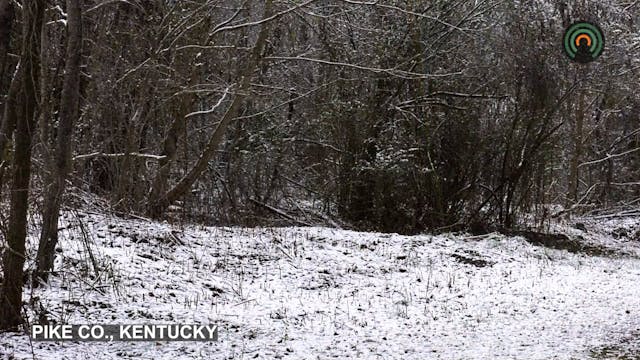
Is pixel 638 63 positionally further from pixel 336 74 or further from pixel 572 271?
pixel 572 271

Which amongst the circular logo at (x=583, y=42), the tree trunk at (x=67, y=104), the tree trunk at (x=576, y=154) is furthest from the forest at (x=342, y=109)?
the tree trunk at (x=67, y=104)

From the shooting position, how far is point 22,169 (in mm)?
5531

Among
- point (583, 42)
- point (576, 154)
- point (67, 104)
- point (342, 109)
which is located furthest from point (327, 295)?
point (576, 154)

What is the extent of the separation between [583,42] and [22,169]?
1385 cm

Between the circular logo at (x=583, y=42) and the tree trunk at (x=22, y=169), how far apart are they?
12677 millimetres

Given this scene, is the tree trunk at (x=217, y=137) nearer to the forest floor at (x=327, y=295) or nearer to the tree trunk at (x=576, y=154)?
the forest floor at (x=327, y=295)

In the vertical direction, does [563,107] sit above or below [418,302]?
above

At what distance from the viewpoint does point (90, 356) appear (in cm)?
565

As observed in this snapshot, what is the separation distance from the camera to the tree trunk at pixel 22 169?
5285mm

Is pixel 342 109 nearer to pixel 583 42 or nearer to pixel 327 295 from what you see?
pixel 583 42

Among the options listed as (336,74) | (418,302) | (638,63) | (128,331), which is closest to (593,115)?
(638,63)

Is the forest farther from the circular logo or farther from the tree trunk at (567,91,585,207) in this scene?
the tree trunk at (567,91,585,207)

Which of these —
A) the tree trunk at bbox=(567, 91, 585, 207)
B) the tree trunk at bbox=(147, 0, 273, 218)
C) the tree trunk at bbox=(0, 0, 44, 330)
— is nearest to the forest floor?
the tree trunk at bbox=(0, 0, 44, 330)

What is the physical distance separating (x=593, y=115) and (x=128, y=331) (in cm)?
2005
